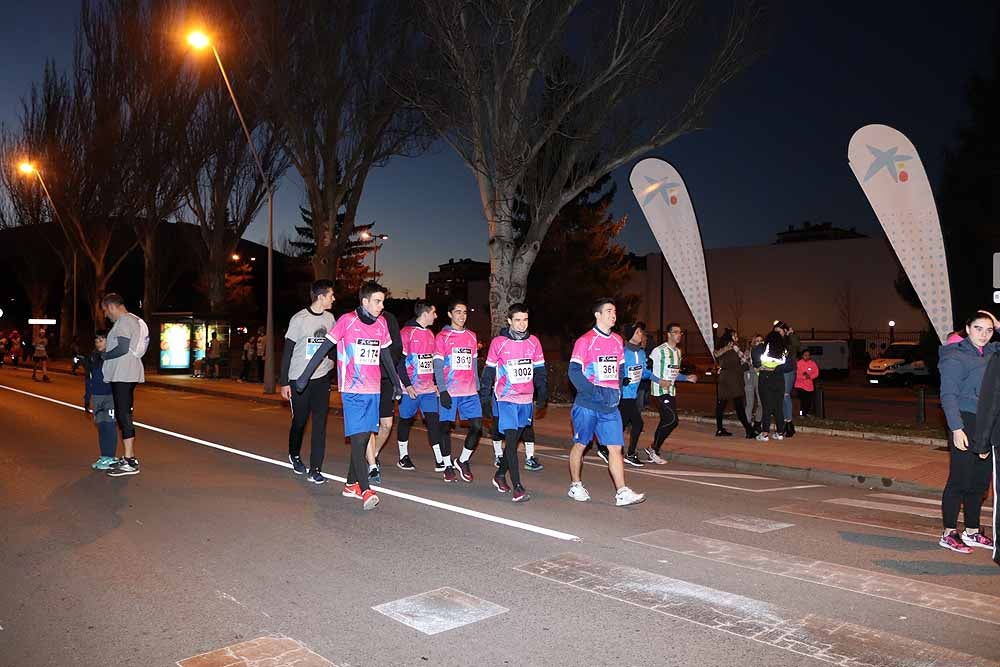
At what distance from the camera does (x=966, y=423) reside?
6.96 metres

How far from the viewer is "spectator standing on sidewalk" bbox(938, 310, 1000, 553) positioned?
686 cm

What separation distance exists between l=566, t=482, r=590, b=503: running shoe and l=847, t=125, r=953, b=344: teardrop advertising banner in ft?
28.4

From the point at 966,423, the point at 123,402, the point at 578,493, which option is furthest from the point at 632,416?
the point at 123,402

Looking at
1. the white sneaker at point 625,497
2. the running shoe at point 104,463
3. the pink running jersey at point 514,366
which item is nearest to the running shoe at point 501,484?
the pink running jersey at point 514,366

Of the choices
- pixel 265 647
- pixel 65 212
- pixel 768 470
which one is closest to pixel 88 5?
pixel 65 212

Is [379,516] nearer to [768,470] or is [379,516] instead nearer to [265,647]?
[265,647]

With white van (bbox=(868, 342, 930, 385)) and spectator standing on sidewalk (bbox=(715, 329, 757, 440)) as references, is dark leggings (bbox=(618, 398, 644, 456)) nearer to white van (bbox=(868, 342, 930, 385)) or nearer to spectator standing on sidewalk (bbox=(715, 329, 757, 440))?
spectator standing on sidewalk (bbox=(715, 329, 757, 440))

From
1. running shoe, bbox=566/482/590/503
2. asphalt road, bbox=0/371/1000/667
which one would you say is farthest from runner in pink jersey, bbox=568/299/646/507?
asphalt road, bbox=0/371/1000/667

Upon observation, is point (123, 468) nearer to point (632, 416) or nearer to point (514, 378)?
point (514, 378)

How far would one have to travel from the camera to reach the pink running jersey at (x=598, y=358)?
26.8 feet

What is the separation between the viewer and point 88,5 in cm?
3906

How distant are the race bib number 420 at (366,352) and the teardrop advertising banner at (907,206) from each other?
34.2ft

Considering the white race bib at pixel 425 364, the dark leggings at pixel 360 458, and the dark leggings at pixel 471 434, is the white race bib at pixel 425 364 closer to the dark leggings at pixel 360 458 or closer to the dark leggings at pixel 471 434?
the dark leggings at pixel 471 434

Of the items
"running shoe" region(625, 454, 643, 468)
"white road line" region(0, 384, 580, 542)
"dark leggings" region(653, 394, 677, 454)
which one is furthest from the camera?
"dark leggings" region(653, 394, 677, 454)
